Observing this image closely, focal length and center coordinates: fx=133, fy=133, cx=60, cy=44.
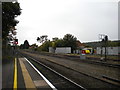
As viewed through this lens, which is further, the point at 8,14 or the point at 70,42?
the point at 70,42

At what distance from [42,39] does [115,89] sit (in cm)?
13204

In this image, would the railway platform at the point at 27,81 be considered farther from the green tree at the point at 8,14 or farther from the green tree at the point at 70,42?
the green tree at the point at 70,42

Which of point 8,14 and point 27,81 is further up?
point 8,14

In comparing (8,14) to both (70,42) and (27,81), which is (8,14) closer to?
(27,81)

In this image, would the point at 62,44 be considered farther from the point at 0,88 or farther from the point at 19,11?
the point at 0,88

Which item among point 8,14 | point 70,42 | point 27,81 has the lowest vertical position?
point 27,81

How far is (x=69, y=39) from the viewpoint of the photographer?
63.8 meters

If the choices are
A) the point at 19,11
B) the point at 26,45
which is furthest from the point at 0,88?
the point at 26,45

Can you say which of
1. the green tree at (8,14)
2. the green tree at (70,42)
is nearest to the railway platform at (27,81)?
the green tree at (8,14)

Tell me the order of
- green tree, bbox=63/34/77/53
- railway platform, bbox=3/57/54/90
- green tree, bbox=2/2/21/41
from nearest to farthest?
railway platform, bbox=3/57/54/90 < green tree, bbox=2/2/21/41 < green tree, bbox=63/34/77/53

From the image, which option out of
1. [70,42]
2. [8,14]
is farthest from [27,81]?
[70,42]

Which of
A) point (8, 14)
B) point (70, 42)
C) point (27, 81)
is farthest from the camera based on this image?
point (70, 42)

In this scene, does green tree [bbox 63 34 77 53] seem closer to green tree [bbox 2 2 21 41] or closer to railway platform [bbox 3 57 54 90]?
green tree [bbox 2 2 21 41]

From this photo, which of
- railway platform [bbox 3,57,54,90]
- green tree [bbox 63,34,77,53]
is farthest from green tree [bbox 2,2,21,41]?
green tree [bbox 63,34,77,53]
